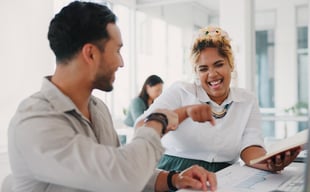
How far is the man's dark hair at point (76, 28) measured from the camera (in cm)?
97

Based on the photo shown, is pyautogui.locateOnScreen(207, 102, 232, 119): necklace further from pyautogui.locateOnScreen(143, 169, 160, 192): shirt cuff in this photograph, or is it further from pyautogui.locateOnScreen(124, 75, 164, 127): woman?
pyautogui.locateOnScreen(124, 75, 164, 127): woman

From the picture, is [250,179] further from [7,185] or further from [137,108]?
[137,108]

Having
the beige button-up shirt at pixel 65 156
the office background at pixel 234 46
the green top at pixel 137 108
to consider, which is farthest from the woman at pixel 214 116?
the green top at pixel 137 108

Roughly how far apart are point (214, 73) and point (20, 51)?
2.43 meters

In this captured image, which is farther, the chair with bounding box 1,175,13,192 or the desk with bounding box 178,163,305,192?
the desk with bounding box 178,163,305,192

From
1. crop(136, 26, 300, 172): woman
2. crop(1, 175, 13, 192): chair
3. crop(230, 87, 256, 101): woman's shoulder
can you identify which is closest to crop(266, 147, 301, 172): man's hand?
crop(136, 26, 300, 172): woman

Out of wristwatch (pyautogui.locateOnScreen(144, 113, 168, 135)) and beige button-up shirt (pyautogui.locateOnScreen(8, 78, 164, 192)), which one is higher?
wristwatch (pyautogui.locateOnScreen(144, 113, 168, 135))

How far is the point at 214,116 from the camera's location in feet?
5.33

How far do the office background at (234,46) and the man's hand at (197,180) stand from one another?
2832 millimetres

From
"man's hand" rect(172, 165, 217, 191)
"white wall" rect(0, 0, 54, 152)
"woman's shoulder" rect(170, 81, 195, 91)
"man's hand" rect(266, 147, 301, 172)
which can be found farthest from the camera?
"white wall" rect(0, 0, 54, 152)

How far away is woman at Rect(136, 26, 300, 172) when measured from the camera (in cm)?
159

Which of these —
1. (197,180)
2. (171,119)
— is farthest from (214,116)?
(171,119)

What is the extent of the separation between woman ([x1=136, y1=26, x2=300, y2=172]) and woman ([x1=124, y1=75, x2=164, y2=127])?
263 cm

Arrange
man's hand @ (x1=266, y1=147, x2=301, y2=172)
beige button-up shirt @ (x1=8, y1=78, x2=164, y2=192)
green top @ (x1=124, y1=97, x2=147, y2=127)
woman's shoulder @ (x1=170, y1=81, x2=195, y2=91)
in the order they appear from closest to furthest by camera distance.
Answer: beige button-up shirt @ (x1=8, y1=78, x2=164, y2=192) < man's hand @ (x1=266, y1=147, x2=301, y2=172) < woman's shoulder @ (x1=170, y1=81, x2=195, y2=91) < green top @ (x1=124, y1=97, x2=147, y2=127)
